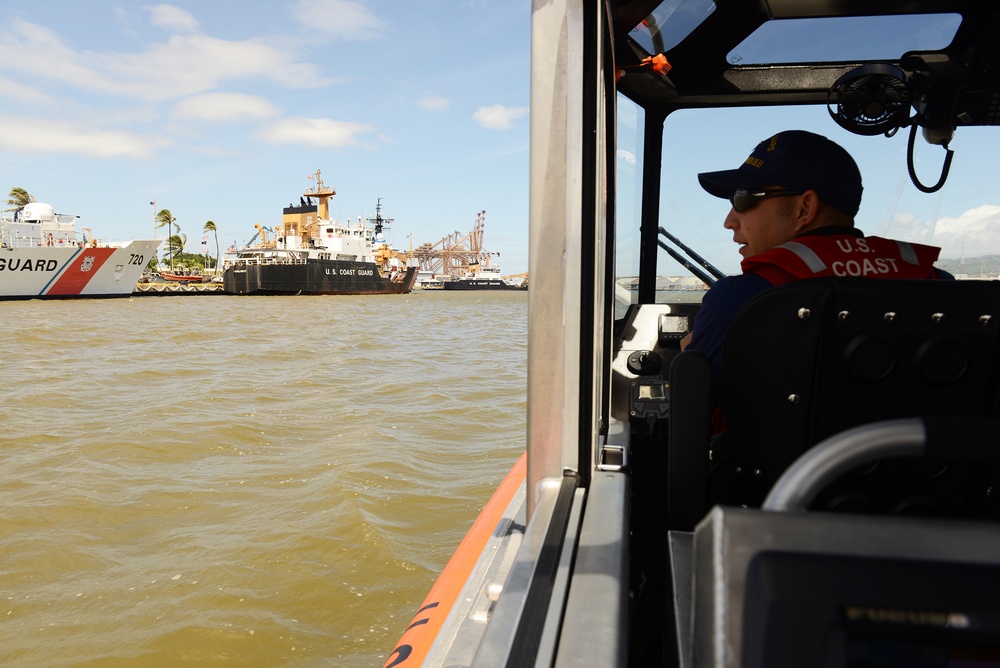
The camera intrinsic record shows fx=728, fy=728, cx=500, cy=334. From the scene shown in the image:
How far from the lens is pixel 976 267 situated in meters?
2.39

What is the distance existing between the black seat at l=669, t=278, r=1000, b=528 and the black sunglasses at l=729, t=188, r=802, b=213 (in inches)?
20.1

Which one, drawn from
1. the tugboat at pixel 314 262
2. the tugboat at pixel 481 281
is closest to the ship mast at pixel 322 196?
the tugboat at pixel 314 262

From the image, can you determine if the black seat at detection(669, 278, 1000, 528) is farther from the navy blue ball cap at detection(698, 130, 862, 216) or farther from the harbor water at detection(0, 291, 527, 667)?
the harbor water at detection(0, 291, 527, 667)

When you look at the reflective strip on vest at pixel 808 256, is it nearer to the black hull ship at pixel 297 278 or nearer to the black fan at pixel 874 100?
the black fan at pixel 874 100

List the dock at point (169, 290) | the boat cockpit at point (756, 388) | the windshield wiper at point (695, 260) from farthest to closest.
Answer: the dock at point (169, 290) → the windshield wiper at point (695, 260) → the boat cockpit at point (756, 388)

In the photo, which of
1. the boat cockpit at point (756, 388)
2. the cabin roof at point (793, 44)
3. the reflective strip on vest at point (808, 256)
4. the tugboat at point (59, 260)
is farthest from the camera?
the tugboat at point (59, 260)

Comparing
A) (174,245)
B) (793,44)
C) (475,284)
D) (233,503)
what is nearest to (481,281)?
(475,284)

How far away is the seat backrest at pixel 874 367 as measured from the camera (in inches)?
53.4

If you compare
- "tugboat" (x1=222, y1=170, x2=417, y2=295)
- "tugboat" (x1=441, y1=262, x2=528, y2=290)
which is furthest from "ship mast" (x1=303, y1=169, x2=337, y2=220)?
"tugboat" (x1=441, y1=262, x2=528, y2=290)

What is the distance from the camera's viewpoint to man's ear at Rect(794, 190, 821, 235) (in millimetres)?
1812

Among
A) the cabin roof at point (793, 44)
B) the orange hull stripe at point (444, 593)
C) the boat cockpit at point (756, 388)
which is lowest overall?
the orange hull stripe at point (444, 593)

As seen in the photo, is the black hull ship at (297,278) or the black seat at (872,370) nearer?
the black seat at (872,370)

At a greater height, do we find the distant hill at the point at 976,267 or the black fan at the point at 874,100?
the black fan at the point at 874,100

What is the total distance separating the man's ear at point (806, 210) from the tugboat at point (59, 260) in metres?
36.4
